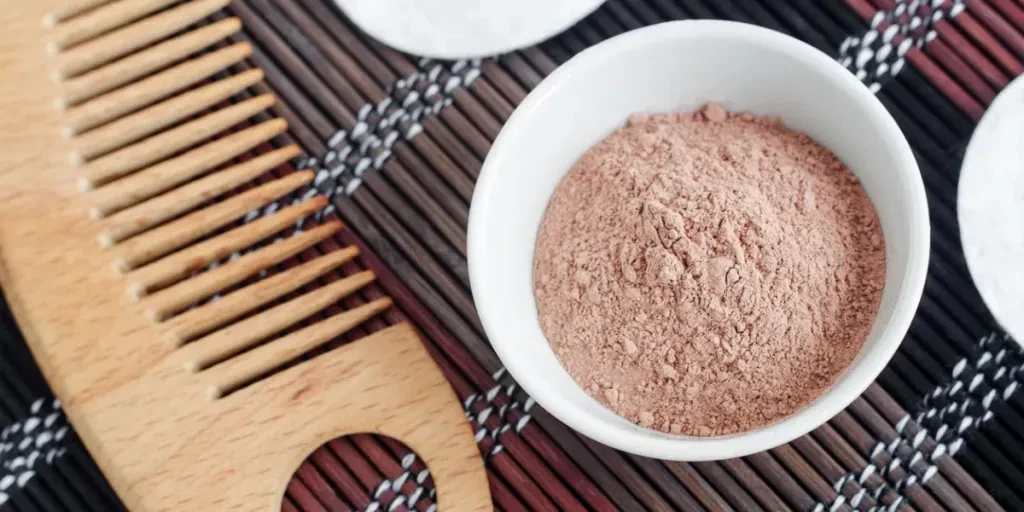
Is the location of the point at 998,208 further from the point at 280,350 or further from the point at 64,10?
the point at 64,10

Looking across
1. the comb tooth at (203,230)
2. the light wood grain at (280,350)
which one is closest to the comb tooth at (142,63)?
the comb tooth at (203,230)

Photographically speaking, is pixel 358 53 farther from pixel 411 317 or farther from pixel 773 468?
pixel 773 468

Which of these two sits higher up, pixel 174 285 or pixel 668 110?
pixel 174 285

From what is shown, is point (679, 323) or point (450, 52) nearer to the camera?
point (679, 323)

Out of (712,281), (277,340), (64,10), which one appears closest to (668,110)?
(712,281)

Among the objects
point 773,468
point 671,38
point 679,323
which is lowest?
point 773,468

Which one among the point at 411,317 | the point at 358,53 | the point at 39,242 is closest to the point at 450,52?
the point at 358,53

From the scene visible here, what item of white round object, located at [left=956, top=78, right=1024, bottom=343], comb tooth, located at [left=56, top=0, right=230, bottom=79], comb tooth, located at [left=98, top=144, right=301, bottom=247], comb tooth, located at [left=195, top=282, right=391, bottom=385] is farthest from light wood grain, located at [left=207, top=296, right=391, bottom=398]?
white round object, located at [left=956, top=78, right=1024, bottom=343]

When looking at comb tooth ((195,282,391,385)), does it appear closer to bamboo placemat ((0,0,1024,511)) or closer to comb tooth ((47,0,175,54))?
bamboo placemat ((0,0,1024,511))
